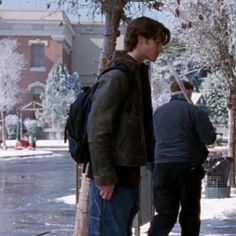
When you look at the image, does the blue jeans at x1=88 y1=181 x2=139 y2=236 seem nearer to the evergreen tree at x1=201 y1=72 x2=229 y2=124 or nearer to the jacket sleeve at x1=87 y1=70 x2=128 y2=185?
the jacket sleeve at x1=87 y1=70 x2=128 y2=185

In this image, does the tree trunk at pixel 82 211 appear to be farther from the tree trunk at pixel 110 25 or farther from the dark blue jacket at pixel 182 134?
the tree trunk at pixel 110 25

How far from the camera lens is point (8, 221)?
12.8 metres

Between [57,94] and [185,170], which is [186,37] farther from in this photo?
[57,94]

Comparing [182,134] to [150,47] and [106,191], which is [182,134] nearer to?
[150,47]

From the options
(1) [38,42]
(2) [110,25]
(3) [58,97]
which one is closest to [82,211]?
(2) [110,25]

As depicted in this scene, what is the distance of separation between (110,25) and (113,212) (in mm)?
4300

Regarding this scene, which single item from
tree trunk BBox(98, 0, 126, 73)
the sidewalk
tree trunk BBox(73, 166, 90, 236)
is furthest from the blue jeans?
the sidewalk

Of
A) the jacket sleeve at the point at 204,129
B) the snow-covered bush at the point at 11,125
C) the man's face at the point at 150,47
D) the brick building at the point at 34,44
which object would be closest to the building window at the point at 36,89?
the brick building at the point at 34,44

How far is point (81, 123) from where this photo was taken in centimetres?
466

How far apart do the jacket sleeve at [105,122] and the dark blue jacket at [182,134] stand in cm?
302

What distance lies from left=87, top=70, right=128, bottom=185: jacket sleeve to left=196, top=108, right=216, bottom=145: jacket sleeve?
114 inches

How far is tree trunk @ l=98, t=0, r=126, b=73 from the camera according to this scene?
8.43 metres

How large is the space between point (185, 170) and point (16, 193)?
38.4 feet

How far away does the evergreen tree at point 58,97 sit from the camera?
187 feet
